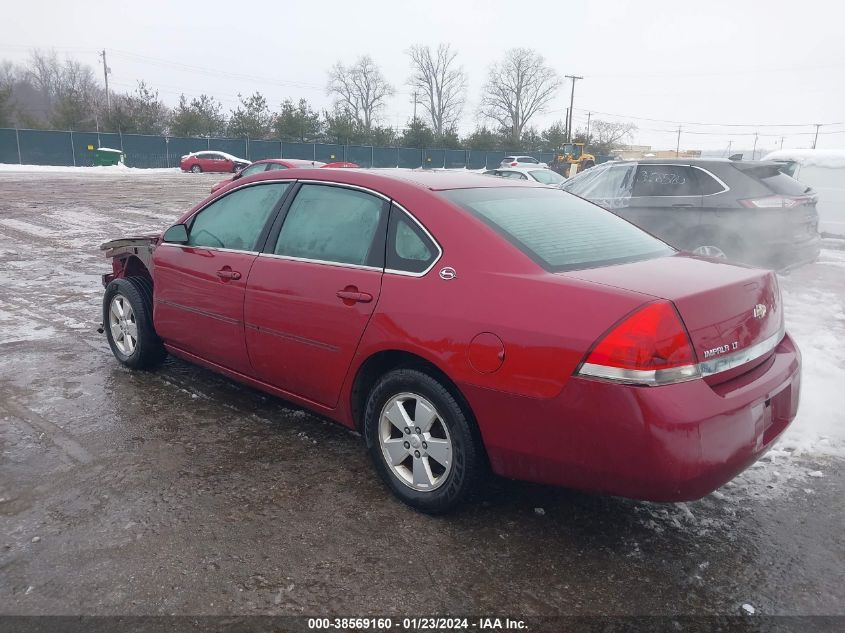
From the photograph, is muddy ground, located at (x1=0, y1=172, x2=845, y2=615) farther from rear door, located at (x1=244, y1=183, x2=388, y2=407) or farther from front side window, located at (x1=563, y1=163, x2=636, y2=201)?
front side window, located at (x1=563, y1=163, x2=636, y2=201)

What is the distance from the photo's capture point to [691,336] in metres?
2.46

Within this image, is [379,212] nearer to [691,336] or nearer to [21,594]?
[691,336]

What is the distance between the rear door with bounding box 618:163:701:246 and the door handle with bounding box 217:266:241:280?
5242 millimetres

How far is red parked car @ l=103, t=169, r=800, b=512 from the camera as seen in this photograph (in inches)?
95.4

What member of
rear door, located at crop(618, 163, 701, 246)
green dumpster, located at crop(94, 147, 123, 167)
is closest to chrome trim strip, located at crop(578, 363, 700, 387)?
rear door, located at crop(618, 163, 701, 246)

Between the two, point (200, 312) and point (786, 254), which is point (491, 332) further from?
point (786, 254)

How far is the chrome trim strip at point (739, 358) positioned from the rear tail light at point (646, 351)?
0.07 m

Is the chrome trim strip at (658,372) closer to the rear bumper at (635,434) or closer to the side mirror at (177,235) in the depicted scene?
the rear bumper at (635,434)

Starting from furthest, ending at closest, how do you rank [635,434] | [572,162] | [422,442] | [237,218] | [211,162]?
[211,162]
[572,162]
[237,218]
[422,442]
[635,434]

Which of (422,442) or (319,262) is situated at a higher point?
(319,262)

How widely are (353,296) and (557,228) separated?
1.05m

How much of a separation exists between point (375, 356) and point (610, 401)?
3.90ft

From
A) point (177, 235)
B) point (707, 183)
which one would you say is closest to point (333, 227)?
point (177, 235)

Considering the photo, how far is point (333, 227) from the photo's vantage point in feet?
11.5
